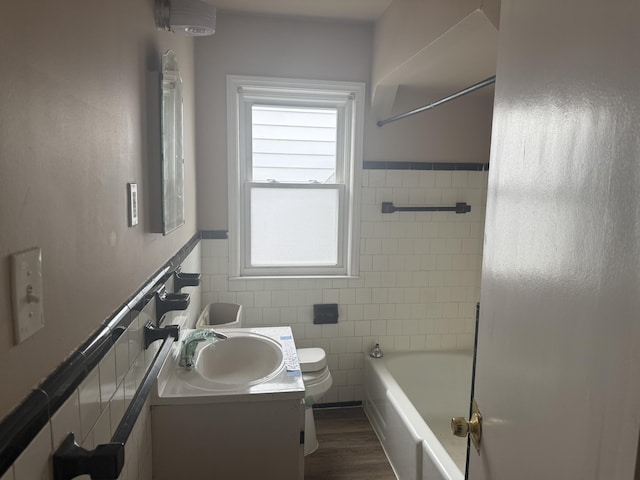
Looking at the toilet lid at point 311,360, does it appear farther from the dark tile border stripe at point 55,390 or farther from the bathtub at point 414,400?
the dark tile border stripe at point 55,390

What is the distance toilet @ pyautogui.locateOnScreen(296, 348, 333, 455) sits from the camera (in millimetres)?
2484

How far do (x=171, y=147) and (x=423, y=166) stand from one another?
177cm

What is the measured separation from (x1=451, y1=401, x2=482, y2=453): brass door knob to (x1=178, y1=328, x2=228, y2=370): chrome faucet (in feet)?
3.49

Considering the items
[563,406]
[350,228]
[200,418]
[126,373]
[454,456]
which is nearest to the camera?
[563,406]

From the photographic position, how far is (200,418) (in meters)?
1.58

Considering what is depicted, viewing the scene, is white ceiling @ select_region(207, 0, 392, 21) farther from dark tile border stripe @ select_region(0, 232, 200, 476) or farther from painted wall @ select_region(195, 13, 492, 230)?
dark tile border stripe @ select_region(0, 232, 200, 476)

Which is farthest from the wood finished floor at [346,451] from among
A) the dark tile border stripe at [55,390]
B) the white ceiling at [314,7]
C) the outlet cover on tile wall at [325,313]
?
the white ceiling at [314,7]

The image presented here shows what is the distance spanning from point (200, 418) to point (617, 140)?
1.48m

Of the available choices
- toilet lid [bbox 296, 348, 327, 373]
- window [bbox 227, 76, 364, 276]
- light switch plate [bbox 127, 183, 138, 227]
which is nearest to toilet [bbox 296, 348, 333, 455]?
toilet lid [bbox 296, 348, 327, 373]

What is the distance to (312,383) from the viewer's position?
8.20 feet

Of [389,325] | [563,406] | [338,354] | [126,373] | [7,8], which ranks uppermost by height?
[7,8]

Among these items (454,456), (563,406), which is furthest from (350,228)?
(563,406)

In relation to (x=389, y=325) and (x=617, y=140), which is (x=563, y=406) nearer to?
(x=617, y=140)

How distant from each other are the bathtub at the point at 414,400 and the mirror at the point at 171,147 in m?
1.53
